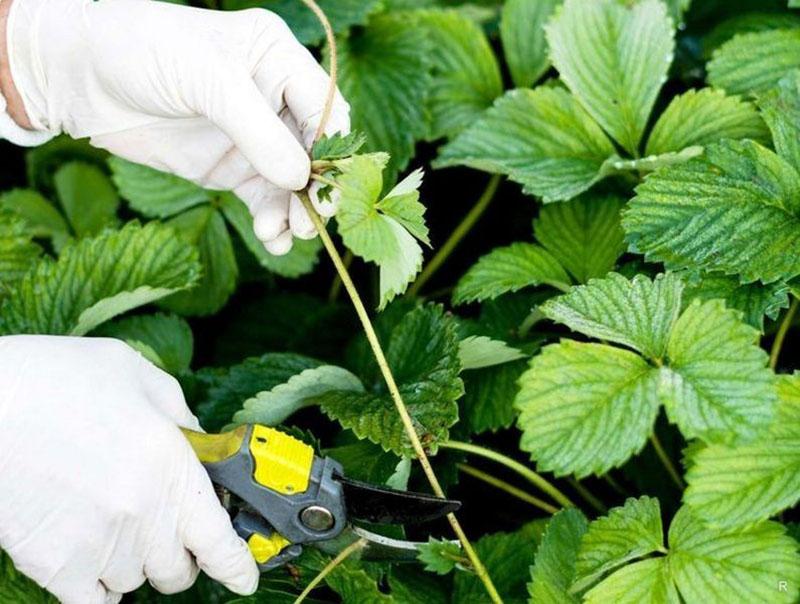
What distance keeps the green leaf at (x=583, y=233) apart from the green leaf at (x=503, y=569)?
0.90 ft

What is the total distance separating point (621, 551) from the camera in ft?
2.46

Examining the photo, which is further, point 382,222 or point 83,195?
point 83,195

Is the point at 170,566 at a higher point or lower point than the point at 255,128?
lower

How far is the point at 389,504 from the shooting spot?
791 mm

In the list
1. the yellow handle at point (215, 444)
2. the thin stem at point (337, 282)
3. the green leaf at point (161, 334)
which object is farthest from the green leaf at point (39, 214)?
the yellow handle at point (215, 444)

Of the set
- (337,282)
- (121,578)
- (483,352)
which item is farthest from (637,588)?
(337,282)

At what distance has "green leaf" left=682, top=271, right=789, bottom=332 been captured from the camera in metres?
0.80

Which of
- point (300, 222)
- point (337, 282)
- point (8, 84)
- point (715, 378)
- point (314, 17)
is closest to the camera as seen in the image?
point (715, 378)

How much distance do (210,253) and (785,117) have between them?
0.70 meters

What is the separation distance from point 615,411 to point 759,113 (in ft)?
1.30

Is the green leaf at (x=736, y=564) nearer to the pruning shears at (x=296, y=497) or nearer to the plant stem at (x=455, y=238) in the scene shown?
the pruning shears at (x=296, y=497)

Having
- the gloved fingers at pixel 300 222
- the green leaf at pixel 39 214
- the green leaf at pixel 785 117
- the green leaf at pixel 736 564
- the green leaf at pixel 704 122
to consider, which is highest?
the green leaf at pixel 785 117

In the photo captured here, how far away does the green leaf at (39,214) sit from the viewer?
1332 millimetres

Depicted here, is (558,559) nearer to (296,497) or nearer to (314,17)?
(296,497)
